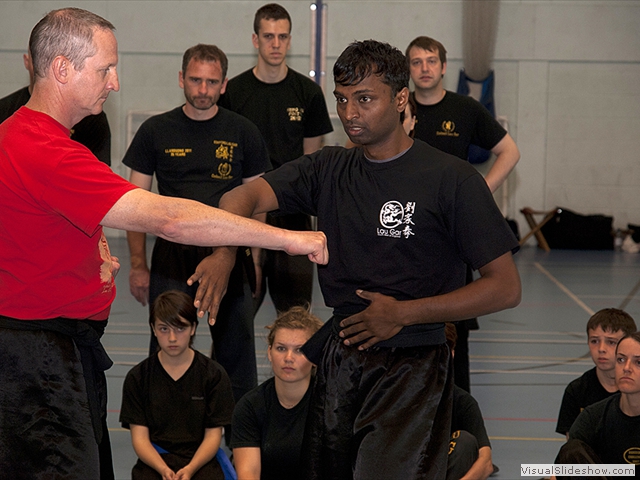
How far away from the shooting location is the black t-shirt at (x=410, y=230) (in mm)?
3131

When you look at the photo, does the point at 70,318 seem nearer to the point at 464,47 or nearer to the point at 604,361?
the point at 604,361

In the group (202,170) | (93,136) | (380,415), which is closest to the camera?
(380,415)

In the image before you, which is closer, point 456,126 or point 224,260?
point 224,260

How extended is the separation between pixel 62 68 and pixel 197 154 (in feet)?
9.08

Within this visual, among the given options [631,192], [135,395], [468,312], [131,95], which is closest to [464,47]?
[631,192]

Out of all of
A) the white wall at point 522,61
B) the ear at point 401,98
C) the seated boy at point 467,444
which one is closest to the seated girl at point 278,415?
the seated boy at point 467,444

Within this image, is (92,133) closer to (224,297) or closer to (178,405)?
(224,297)

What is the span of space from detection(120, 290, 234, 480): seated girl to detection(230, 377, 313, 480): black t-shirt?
1.32ft

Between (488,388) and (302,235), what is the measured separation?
4.89 meters

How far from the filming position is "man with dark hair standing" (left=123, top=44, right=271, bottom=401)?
5562mm

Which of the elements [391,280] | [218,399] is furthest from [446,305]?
[218,399]

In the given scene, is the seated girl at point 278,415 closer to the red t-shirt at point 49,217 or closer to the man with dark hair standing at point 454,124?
the man with dark hair standing at point 454,124

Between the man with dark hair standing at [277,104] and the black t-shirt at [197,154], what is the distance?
0.60 meters

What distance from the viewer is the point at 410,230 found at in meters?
3.17
